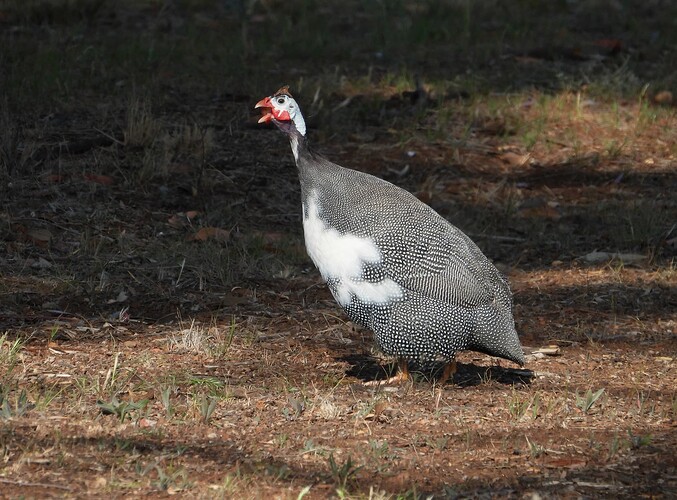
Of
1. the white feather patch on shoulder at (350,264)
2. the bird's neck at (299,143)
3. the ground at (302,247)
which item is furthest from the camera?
the bird's neck at (299,143)

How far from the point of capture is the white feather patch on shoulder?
4301 mm

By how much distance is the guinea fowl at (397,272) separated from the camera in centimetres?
432

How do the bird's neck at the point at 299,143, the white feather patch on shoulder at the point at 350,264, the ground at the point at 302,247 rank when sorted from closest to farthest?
the ground at the point at 302,247
the white feather patch on shoulder at the point at 350,264
the bird's neck at the point at 299,143

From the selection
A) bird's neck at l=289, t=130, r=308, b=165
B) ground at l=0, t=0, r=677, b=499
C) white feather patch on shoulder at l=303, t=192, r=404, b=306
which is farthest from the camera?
bird's neck at l=289, t=130, r=308, b=165

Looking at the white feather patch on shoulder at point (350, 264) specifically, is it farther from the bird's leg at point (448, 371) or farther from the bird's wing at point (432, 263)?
the bird's leg at point (448, 371)

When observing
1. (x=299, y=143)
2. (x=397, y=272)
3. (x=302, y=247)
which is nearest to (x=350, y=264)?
(x=397, y=272)

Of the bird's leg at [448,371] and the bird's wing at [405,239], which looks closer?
the bird's wing at [405,239]

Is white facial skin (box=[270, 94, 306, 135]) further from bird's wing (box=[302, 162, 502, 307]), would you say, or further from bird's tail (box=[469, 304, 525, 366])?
bird's tail (box=[469, 304, 525, 366])

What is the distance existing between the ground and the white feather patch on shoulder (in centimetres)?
37

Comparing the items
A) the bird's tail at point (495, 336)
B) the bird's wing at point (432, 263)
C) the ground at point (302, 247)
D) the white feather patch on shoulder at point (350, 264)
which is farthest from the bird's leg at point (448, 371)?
the white feather patch on shoulder at point (350, 264)

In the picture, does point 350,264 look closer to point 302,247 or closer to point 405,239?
point 405,239

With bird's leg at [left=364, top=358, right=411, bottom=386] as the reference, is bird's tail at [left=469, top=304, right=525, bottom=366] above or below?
above

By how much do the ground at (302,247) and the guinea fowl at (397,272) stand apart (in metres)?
0.22

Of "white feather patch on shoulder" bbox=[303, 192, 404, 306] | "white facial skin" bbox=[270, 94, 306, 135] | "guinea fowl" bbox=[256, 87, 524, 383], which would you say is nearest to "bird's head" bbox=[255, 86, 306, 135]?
"white facial skin" bbox=[270, 94, 306, 135]
